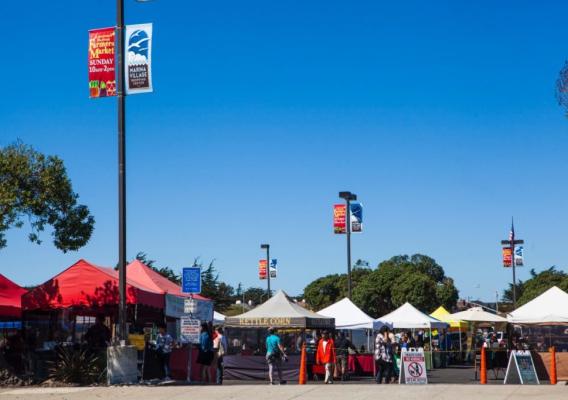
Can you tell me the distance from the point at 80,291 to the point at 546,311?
51.2ft

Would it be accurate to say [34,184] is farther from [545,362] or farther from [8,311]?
[545,362]

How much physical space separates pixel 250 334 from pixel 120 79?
19.6 meters

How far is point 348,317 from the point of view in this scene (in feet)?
128

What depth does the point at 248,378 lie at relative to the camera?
29578 mm

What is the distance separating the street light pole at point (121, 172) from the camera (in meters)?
21.2

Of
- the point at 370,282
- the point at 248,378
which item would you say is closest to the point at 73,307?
the point at 248,378

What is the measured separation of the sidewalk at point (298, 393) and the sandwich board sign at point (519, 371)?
3436 mm

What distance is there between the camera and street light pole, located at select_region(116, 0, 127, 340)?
21188 millimetres

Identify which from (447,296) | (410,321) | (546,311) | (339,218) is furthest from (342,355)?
(447,296)

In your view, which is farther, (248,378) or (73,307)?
(248,378)

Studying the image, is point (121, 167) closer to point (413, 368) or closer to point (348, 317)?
point (413, 368)

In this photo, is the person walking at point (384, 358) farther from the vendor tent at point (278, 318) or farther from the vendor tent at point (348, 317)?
the vendor tent at point (348, 317)

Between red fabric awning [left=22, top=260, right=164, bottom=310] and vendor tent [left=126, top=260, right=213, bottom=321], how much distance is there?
2.11 meters

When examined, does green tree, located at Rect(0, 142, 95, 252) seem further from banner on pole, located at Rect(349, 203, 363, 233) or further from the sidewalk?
banner on pole, located at Rect(349, 203, 363, 233)
